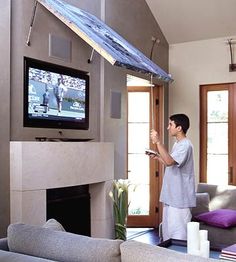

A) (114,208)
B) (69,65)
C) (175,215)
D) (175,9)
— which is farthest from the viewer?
(175,9)

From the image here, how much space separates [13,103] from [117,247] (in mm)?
2130

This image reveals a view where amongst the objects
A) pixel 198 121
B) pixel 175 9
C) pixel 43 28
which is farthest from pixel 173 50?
pixel 43 28

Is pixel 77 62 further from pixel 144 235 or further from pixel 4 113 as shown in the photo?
pixel 144 235

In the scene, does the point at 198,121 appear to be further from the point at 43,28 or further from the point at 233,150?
the point at 43,28

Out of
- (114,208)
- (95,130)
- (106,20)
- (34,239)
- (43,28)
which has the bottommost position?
(114,208)

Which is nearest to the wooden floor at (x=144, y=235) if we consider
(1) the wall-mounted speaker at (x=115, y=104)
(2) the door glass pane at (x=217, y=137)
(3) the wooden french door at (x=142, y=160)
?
(3) the wooden french door at (x=142, y=160)

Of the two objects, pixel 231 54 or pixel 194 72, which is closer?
pixel 231 54

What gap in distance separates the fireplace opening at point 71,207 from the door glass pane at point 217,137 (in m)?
2.24

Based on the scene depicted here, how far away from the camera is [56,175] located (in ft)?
11.8

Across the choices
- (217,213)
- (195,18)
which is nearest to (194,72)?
(195,18)

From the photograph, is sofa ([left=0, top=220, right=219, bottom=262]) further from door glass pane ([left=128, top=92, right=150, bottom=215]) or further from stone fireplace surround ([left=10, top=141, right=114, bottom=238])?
door glass pane ([left=128, top=92, right=150, bottom=215])

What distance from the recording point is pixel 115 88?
4.92m

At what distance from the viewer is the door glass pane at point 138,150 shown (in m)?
5.91

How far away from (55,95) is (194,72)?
2.78 meters
